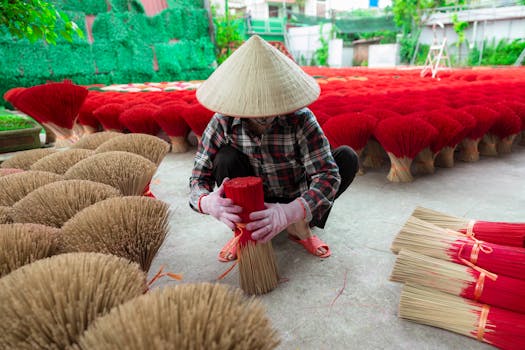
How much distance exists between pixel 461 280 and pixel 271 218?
1.70 feet

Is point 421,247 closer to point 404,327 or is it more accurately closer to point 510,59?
point 404,327

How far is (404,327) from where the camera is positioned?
0.82 meters

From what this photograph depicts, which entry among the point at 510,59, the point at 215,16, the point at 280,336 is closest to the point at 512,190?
the point at 280,336

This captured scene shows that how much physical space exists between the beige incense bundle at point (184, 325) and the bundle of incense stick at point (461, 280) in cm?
61

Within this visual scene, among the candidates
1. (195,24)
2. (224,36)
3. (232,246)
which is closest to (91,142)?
(232,246)

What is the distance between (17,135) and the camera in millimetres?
2600

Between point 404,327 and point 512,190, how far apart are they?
4.17 ft

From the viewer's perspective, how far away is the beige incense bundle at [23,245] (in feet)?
2.04

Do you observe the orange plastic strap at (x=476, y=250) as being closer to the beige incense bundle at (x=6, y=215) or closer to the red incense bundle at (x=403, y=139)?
the red incense bundle at (x=403, y=139)

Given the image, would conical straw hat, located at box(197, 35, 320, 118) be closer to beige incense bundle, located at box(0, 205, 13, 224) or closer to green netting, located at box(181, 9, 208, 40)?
beige incense bundle, located at box(0, 205, 13, 224)

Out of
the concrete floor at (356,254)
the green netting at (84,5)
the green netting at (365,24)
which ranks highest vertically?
the green netting at (365,24)

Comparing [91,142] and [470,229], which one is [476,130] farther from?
[91,142]

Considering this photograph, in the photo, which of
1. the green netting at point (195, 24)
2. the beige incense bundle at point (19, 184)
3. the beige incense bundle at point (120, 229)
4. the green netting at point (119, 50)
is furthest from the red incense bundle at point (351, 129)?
the green netting at point (195, 24)

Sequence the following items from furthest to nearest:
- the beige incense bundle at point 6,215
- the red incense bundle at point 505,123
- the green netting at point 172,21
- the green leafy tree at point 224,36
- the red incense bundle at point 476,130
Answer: the green leafy tree at point 224,36 → the green netting at point 172,21 → the red incense bundle at point 505,123 → the red incense bundle at point 476,130 → the beige incense bundle at point 6,215
